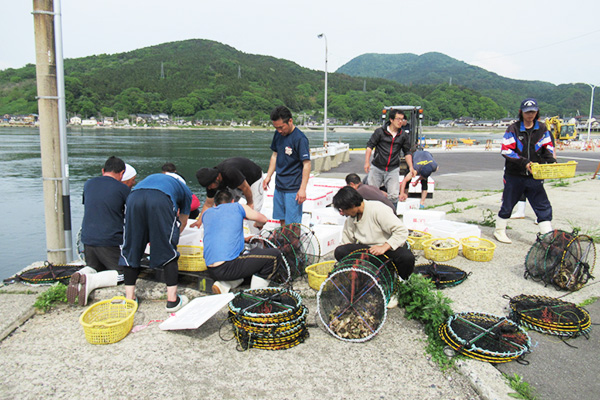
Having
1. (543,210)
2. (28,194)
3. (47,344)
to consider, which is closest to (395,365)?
(47,344)

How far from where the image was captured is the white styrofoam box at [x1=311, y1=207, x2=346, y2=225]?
675cm

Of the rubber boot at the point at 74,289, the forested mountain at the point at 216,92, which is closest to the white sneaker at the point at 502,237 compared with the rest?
the rubber boot at the point at 74,289

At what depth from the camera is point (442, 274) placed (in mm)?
4777

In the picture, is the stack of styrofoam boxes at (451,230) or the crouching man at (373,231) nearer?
the crouching man at (373,231)

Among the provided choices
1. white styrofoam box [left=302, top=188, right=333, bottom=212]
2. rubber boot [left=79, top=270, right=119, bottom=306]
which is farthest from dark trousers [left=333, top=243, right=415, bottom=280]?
white styrofoam box [left=302, top=188, right=333, bottom=212]

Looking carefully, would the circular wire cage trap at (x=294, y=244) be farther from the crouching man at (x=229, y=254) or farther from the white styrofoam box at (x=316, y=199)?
the white styrofoam box at (x=316, y=199)

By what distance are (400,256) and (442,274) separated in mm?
964

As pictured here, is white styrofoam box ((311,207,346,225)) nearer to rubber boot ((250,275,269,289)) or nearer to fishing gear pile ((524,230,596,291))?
rubber boot ((250,275,269,289))

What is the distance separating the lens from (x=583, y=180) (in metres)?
14.7

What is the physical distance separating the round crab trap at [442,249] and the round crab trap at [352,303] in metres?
2.03

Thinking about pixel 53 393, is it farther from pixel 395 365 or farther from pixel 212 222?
pixel 395 365

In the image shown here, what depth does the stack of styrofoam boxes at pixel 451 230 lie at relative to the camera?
609cm

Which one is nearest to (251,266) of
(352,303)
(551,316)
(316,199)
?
(352,303)

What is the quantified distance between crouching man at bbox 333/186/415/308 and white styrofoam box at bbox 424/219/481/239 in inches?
83.9
